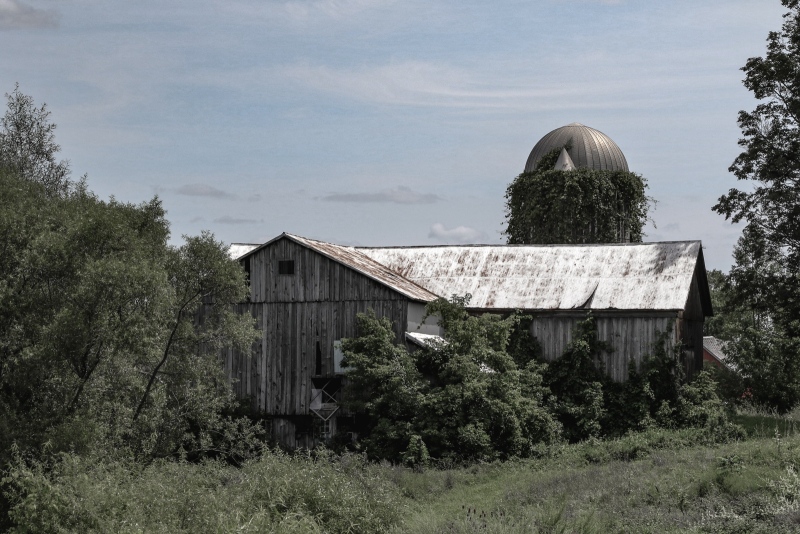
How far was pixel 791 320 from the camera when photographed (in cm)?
3066

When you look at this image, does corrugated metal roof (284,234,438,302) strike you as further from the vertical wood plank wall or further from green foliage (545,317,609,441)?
green foliage (545,317,609,441)

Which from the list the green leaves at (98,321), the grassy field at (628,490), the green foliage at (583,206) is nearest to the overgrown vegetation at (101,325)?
the green leaves at (98,321)

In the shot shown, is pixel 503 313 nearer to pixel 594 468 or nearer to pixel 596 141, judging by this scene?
pixel 594 468

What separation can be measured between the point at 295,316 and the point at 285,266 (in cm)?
160

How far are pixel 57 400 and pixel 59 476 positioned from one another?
9.49 ft

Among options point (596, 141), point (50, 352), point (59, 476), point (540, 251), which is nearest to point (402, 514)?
point (59, 476)

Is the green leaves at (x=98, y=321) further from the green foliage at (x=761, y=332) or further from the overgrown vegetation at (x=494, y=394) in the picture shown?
the green foliage at (x=761, y=332)

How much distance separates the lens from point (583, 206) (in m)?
45.8

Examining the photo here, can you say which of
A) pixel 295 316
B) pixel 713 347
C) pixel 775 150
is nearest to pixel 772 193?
pixel 775 150

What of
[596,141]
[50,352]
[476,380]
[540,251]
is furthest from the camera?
[596,141]

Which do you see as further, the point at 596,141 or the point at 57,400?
the point at 596,141

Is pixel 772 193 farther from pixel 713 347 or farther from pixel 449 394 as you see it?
pixel 713 347

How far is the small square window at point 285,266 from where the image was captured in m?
30.2

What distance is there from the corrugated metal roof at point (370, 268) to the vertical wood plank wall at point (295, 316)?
23cm
